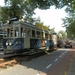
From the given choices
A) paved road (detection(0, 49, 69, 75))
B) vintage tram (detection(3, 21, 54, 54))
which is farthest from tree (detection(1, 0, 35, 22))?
paved road (detection(0, 49, 69, 75))

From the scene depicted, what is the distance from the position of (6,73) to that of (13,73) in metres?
0.41

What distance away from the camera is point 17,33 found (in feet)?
74.0

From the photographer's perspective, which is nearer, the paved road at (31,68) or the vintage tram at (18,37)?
the paved road at (31,68)

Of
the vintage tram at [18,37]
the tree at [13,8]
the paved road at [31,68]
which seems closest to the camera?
the paved road at [31,68]

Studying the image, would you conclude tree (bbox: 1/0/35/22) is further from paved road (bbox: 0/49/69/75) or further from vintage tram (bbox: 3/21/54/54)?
paved road (bbox: 0/49/69/75)

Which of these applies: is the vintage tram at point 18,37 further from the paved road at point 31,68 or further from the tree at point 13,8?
the tree at point 13,8

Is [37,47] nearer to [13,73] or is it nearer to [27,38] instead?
[27,38]

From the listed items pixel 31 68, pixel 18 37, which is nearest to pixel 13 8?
pixel 18 37

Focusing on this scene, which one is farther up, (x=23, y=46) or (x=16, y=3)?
(x=16, y=3)

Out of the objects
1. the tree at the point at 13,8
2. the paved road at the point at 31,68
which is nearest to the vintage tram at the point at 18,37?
the paved road at the point at 31,68

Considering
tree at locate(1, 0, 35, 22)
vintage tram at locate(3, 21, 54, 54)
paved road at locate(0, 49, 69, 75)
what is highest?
tree at locate(1, 0, 35, 22)

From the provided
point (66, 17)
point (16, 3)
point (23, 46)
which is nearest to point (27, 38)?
point (23, 46)

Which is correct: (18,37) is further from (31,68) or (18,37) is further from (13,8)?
(13,8)

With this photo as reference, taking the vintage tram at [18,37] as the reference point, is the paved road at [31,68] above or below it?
below
